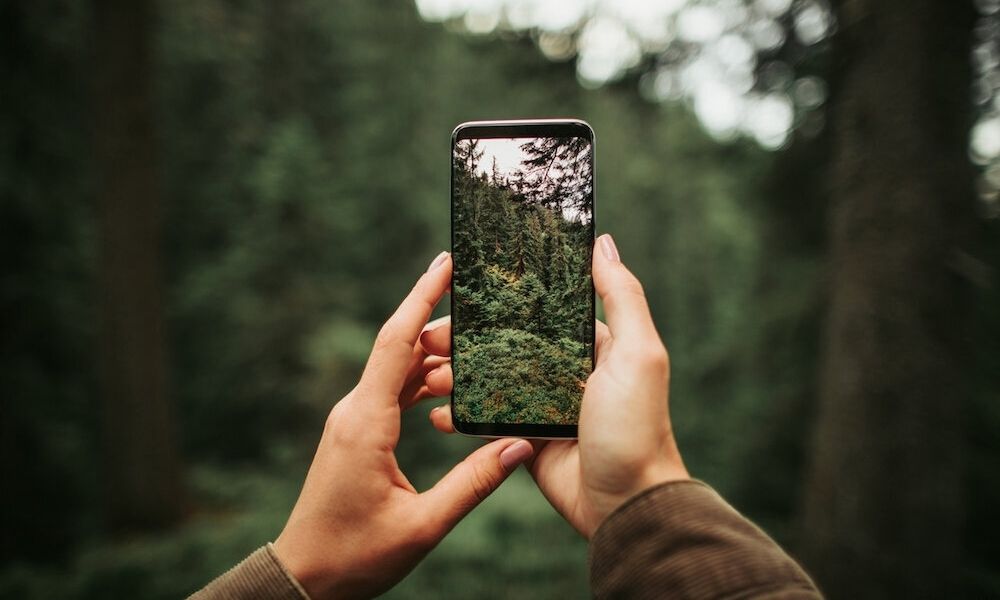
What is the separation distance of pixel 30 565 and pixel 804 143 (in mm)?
10243

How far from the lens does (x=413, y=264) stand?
13445 mm

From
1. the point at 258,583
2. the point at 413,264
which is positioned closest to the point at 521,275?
the point at 258,583

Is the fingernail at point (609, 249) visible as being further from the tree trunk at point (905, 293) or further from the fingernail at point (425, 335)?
the tree trunk at point (905, 293)

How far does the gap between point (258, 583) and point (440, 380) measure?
2.53 feet

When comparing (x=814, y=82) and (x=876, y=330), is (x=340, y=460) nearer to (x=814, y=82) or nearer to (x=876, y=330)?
(x=876, y=330)

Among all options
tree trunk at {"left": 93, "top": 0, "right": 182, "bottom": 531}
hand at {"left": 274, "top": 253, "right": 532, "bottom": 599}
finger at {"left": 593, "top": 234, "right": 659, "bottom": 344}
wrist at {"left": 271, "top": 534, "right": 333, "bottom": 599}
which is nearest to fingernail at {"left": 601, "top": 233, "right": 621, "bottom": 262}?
finger at {"left": 593, "top": 234, "right": 659, "bottom": 344}

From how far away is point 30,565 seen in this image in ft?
25.3

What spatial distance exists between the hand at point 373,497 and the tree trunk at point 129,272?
7.44 metres

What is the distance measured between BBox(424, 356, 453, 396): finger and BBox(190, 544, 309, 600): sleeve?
68cm

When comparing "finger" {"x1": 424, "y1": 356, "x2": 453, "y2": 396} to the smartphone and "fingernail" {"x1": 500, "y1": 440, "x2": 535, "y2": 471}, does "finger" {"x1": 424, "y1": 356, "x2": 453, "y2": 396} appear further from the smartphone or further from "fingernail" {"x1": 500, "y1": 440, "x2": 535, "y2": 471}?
"fingernail" {"x1": 500, "y1": 440, "x2": 535, "y2": 471}

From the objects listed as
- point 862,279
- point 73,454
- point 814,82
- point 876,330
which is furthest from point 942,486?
point 73,454

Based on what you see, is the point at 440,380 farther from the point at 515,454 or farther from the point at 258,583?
the point at 258,583

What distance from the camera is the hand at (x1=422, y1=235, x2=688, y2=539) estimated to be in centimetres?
157

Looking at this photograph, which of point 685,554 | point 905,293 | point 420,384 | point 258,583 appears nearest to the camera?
point 685,554
